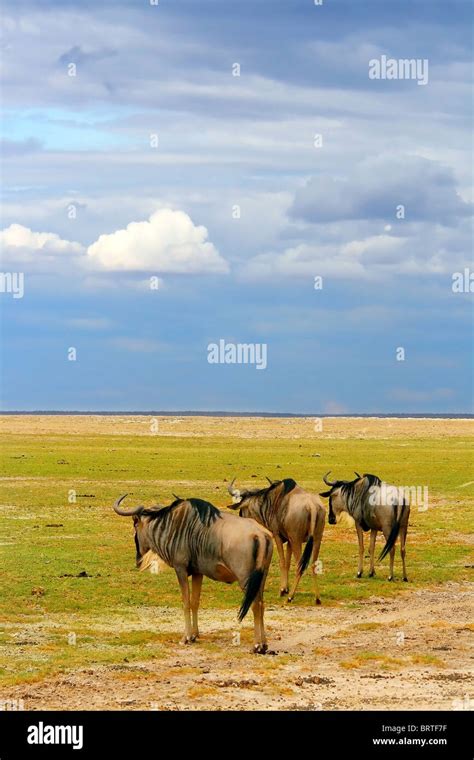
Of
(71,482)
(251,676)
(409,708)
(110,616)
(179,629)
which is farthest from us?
(71,482)

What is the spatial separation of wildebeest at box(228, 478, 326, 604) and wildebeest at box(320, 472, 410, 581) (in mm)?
1588

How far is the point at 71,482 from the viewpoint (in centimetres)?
4375

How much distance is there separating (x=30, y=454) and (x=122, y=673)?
162 feet

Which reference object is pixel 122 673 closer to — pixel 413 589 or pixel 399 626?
pixel 399 626

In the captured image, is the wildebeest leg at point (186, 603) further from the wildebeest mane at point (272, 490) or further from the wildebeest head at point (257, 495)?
the wildebeest mane at point (272, 490)

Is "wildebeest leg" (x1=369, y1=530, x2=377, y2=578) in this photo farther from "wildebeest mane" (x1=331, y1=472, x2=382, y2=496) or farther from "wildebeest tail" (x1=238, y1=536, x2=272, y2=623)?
"wildebeest tail" (x1=238, y1=536, x2=272, y2=623)

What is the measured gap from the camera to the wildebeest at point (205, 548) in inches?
585

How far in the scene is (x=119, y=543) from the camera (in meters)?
26.7

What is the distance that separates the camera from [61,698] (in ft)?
43.1

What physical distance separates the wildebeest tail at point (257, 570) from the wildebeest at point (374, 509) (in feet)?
19.7
